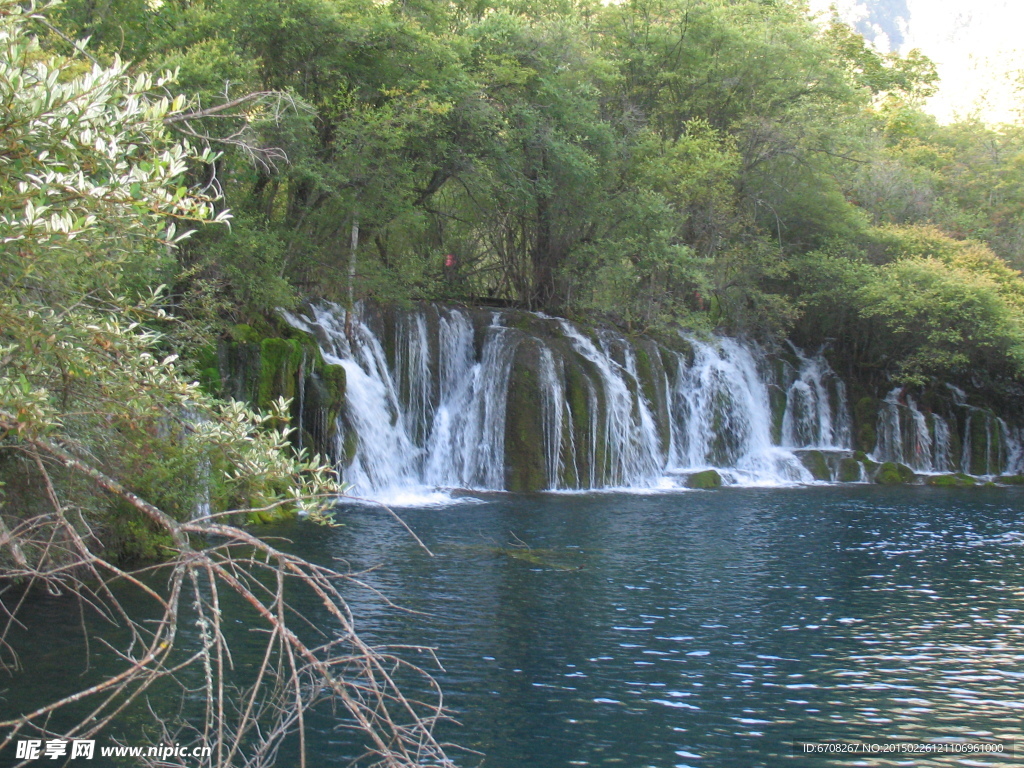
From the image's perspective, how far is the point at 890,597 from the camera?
1277cm

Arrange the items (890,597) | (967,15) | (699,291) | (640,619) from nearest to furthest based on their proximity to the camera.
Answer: (640,619) < (890,597) < (699,291) < (967,15)

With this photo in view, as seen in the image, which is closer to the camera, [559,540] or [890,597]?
[890,597]

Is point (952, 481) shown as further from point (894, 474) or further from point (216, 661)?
point (216, 661)

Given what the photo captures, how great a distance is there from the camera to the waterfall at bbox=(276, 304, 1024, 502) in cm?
2255

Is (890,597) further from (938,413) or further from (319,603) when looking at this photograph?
(938,413)

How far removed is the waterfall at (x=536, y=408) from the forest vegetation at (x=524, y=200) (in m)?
1.58

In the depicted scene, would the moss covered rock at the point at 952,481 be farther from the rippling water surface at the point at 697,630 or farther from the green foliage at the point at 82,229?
the green foliage at the point at 82,229

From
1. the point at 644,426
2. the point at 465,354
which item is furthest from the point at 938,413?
the point at 465,354

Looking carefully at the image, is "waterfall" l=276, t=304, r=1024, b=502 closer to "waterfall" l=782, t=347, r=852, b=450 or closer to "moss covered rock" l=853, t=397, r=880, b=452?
"waterfall" l=782, t=347, r=852, b=450

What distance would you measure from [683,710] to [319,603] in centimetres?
480

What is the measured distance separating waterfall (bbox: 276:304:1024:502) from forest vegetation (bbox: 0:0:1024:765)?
158 centimetres

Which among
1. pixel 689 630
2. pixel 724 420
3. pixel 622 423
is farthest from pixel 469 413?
pixel 689 630

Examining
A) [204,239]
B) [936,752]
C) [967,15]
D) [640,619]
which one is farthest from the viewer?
[967,15]

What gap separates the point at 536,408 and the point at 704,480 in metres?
5.47
